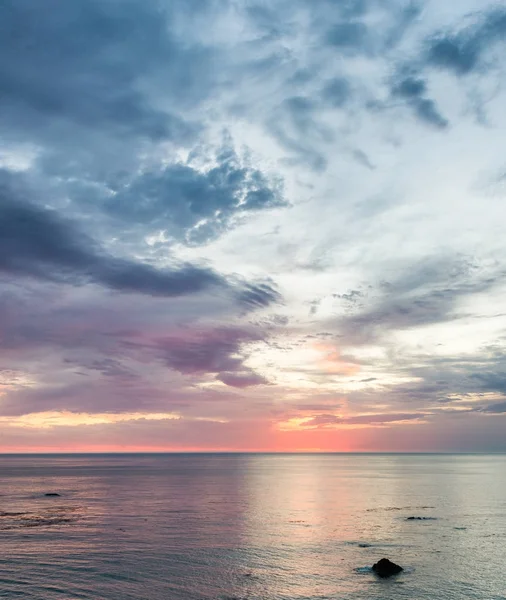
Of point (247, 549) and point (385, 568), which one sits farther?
point (247, 549)

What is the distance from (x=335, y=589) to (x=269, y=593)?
7.32 metres

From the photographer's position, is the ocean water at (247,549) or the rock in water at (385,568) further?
the rock in water at (385,568)

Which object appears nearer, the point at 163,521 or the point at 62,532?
the point at 62,532

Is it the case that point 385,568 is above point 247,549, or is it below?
above

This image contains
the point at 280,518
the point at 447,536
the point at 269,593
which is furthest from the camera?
the point at 280,518

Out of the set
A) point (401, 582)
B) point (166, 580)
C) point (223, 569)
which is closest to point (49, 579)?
point (166, 580)

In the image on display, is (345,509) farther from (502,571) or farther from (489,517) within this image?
(502,571)

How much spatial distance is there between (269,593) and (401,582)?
1568 cm

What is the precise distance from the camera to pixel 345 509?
125062 mm

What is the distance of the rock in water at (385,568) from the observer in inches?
2452

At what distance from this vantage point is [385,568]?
6319 cm

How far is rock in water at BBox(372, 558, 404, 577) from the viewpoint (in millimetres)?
62281

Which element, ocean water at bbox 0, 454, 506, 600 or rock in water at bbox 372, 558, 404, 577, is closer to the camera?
ocean water at bbox 0, 454, 506, 600

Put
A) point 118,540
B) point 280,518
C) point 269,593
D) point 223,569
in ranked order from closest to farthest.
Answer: point 269,593 < point 223,569 < point 118,540 < point 280,518
